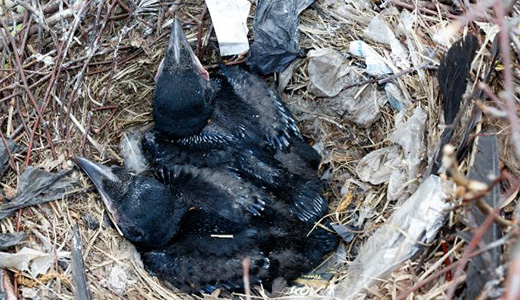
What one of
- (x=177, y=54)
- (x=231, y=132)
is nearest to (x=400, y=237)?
(x=231, y=132)

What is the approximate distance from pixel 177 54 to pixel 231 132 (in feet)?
1.73

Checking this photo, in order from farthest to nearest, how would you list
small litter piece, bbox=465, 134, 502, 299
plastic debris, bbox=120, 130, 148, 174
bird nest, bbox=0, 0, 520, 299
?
plastic debris, bbox=120, 130, 148, 174 → bird nest, bbox=0, 0, 520, 299 → small litter piece, bbox=465, 134, 502, 299

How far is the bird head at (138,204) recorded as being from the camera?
3.09 metres

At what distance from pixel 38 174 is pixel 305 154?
145 cm

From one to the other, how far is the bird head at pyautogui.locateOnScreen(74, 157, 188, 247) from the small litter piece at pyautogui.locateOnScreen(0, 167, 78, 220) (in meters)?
0.13

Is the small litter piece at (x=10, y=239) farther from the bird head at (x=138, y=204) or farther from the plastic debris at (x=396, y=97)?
the plastic debris at (x=396, y=97)

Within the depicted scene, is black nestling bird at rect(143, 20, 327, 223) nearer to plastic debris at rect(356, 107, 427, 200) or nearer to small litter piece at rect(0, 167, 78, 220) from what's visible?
plastic debris at rect(356, 107, 427, 200)

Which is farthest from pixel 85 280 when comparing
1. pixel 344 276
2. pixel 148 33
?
pixel 148 33

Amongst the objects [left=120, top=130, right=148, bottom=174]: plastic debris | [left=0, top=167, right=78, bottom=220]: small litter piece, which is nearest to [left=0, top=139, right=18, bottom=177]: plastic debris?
[left=0, top=167, right=78, bottom=220]: small litter piece

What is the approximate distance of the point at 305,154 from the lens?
3.45 metres

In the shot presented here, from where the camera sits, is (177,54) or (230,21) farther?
(230,21)

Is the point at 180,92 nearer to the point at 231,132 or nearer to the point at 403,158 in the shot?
the point at 231,132

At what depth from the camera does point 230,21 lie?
11.4 ft

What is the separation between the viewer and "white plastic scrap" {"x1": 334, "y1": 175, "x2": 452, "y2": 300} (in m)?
2.51
